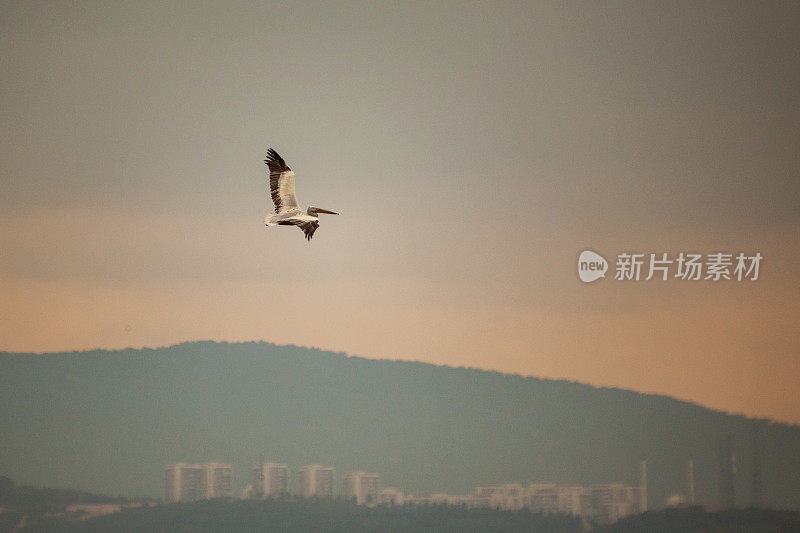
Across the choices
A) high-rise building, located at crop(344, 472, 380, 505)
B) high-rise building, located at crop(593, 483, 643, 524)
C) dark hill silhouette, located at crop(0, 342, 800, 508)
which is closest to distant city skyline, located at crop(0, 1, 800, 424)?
dark hill silhouette, located at crop(0, 342, 800, 508)

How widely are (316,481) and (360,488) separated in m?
0.25

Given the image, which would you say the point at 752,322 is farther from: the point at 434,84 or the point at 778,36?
the point at 434,84

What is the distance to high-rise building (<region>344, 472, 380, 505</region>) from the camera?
4.73 meters

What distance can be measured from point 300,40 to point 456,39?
2.89 feet

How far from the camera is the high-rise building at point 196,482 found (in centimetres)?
466

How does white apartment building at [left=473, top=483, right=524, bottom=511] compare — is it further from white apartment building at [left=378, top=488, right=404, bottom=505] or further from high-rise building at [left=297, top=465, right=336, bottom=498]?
high-rise building at [left=297, top=465, right=336, bottom=498]

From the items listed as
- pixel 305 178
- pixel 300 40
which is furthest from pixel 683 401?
pixel 300 40

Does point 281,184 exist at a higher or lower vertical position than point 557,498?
higher

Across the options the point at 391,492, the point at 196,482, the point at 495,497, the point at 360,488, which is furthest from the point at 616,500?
the point at 196,482

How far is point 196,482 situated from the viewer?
4.67 metres

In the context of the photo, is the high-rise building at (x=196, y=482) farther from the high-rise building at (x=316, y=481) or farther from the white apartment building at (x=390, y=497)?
the white apartment building at (x=390, y=497)

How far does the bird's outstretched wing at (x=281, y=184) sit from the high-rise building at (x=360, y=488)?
1.67 m

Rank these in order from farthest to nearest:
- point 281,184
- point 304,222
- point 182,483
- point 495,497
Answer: point 495,497
point 182,483
point 281,184
point 304,222

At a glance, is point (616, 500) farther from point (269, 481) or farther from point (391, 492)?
point (269, 481)
